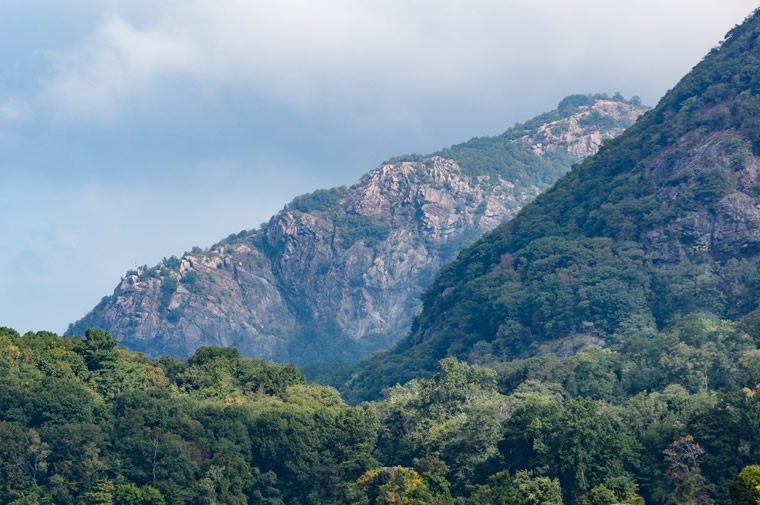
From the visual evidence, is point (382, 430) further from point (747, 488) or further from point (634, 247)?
point (634, 247)

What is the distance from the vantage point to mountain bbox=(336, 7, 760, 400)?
143500 millimetres

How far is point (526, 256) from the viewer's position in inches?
6791

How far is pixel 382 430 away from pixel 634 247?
2646 inches

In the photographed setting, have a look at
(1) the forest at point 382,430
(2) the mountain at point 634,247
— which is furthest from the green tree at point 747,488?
(2) the mountain at point 634,247

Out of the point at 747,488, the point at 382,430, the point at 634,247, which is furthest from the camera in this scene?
the point at 634,247

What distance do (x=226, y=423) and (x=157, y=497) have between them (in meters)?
11.2

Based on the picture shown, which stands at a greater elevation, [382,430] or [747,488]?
[382,430]

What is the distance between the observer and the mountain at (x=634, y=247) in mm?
143500

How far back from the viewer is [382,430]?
10262cm

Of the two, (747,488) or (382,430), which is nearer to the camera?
(747,488)

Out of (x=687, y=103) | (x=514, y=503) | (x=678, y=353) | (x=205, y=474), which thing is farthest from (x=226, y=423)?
(x=687, y=103)

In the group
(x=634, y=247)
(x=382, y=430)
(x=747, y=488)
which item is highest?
(x=634, y=247)

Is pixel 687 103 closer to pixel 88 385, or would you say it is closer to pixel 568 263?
pixel 568 263

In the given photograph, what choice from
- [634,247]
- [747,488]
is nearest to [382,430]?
[747,488]
